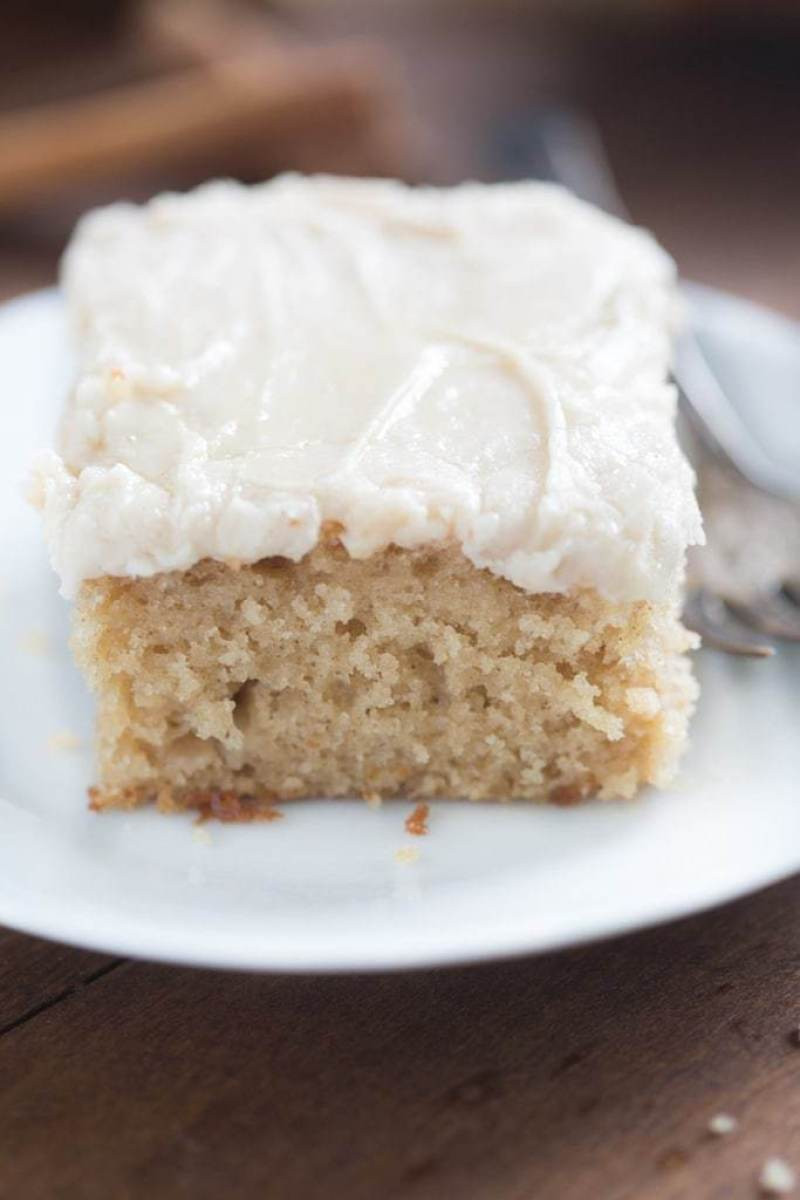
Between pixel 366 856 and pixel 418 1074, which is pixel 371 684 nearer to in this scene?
pixel 366 856

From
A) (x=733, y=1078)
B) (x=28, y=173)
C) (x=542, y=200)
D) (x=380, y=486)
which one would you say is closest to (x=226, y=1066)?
(x=733, y=1078)

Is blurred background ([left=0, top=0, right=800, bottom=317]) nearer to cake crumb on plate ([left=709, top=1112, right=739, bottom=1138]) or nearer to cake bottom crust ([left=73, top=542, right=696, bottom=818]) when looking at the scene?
cake bottom crust ([left=73, top=542, right=696, bottom=818])

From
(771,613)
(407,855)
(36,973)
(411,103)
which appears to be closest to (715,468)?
(771,613)

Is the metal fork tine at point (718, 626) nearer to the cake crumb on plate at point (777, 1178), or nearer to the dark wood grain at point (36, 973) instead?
the cake crumb on plate at point (777, 1178)

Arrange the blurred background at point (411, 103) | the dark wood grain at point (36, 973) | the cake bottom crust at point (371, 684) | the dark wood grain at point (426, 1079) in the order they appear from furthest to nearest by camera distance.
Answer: the blurred background at point (411, 103)
the cake bottom crust at point (371, 684)
the dark wood grain at point (36, 973)
the dark wood grain at point (426, 1079)

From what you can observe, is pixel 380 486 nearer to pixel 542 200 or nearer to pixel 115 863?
pixel 115 863

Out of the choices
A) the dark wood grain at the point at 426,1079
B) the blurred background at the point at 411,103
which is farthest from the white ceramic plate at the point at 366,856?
the blurred background at the point at 411,103

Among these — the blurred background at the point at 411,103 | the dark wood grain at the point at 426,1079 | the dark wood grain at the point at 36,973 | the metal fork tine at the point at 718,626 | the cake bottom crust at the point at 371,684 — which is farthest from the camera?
the blurred background at the point at 411,103
